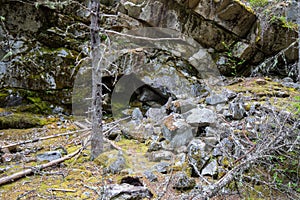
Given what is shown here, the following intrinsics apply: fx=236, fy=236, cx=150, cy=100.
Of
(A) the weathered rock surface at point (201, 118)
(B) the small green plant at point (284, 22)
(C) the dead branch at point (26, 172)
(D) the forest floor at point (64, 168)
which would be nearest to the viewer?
(D) the forest floor at point (64, 168)

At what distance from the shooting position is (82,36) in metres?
8.41

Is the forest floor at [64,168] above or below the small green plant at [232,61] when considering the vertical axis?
below

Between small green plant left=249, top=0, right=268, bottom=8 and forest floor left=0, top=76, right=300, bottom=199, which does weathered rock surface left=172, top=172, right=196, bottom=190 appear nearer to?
forest floor left=0, top=76, right=300, bottom=199

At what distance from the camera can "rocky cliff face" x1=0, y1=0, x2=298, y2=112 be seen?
757 cm

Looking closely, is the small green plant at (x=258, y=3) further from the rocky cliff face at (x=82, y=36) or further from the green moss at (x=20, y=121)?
the green moss at (x=20, y=121)

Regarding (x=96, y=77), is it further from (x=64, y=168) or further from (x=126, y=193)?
(x=126, y=193)

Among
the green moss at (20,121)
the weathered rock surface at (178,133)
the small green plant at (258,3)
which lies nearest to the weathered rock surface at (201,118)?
the weathered rock surface at (178,133)

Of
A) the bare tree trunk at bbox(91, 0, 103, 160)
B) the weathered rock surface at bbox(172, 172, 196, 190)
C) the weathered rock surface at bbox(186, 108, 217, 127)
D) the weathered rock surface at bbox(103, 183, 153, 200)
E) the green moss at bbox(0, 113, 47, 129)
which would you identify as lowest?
the green moss at bbox(0, 113, 47, 129)

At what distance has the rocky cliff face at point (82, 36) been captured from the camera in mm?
7570

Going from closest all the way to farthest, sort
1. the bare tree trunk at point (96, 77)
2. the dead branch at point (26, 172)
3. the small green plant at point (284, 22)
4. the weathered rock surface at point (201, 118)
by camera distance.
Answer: the dead branch at point (26, 172), the bare tree trunk at point (96, 77), the weathered rock surface at point (201, 118), the small green plant at point (284, 22)

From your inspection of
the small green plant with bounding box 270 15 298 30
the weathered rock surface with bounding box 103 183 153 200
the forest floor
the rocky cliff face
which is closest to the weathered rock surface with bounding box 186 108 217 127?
the forest floor

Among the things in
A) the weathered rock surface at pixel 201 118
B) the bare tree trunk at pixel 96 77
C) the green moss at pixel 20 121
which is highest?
the bare tree trunk at pixel 96 77

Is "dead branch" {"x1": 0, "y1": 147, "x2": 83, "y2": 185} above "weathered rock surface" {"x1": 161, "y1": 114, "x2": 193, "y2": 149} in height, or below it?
below

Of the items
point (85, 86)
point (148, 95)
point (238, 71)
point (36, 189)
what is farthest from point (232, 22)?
point (36, 189)
